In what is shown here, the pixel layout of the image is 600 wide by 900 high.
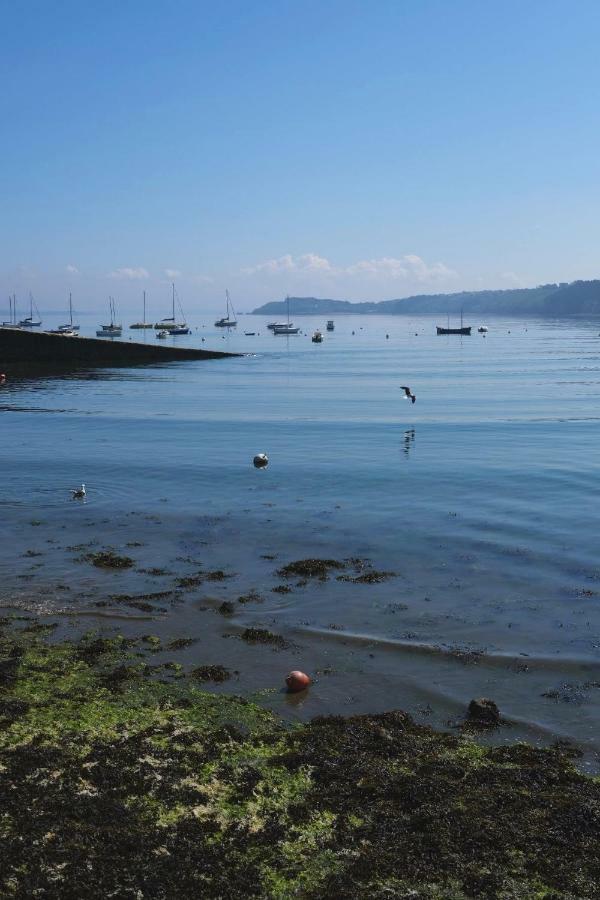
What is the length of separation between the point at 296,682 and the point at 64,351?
6832 cm

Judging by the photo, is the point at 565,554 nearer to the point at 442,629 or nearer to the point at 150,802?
the point at 442,629

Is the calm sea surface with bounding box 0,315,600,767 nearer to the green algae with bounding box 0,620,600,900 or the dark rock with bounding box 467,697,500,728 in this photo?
the dark rock with bounding box 467,697,500,728

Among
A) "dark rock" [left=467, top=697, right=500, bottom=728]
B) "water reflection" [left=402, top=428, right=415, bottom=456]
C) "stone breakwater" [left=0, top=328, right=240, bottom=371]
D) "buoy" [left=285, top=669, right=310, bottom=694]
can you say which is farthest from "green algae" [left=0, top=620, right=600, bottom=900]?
"stone breakwater" [left=0, top=328, right=240, bottom=371]

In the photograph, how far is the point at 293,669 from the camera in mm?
12070

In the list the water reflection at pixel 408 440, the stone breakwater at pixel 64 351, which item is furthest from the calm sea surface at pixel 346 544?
the stone breakwater at pixel 64 351

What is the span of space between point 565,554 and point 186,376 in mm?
58598

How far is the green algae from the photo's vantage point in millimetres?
7047

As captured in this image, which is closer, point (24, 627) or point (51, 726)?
point (51, 726)

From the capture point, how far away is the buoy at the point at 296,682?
1124 centimetres

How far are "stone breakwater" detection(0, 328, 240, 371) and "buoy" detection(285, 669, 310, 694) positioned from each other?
65344 millimetres

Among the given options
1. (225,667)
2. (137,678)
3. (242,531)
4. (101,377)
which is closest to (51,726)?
(137,678)

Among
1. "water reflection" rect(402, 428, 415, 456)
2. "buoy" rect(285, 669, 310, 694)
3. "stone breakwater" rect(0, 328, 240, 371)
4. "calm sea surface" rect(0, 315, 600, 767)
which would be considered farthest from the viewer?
"stone breakwater" rect(0, 328, 240, 371)

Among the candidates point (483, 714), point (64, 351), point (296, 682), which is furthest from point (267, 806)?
point (64, 351)

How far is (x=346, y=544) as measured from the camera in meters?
19.0
